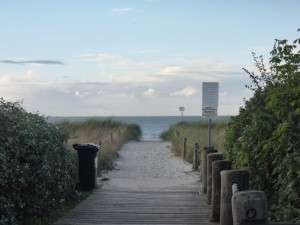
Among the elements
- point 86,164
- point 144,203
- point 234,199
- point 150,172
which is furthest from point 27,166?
point 150,172

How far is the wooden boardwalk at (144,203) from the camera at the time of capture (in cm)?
902

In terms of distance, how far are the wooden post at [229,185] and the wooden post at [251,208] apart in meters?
2.07

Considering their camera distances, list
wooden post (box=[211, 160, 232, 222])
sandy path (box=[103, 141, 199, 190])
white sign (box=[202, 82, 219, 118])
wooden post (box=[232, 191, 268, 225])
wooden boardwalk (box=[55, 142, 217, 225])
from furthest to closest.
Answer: white sign (box=[202, 82, 219, 118]) → sandy path (box=[103, 141, 199, 190]) → wooden boardwalk (box=[55, 142, 217, 225]) → wooden post (box=[211, 160, 232, 222]) → wooden post (box=[232, 191, 268, 225])

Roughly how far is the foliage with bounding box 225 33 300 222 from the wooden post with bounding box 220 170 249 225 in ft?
1.81

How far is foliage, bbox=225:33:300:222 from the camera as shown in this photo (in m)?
6.93

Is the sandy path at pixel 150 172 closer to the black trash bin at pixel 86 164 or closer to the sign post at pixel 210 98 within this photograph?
the black trash bin at pixel 86 164

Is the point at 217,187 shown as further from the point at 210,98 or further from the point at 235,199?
the point at 210,98

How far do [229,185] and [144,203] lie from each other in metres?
3.96

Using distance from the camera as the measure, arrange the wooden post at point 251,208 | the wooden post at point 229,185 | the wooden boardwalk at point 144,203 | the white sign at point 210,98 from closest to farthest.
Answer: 1. the wooden post at point 251,208
2. the wooden post at point 229,185
3. the wooden boardwalk at point 144,203
4. the white sign at point 210,98

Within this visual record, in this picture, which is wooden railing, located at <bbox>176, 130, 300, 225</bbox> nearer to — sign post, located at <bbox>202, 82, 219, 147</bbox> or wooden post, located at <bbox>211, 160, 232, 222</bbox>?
wooden post, located at <bbox>211, 160, 232, 222</bbox>

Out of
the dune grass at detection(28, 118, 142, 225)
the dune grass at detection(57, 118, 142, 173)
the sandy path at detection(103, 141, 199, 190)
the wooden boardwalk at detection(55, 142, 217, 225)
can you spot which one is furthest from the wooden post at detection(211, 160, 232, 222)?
the dune grass at detection(57, 118, 142, 173)

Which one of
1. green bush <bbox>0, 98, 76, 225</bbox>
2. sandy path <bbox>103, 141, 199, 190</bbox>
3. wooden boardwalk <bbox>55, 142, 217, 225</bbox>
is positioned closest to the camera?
green bush <bbox>0, 98, 76, 225</bbox>

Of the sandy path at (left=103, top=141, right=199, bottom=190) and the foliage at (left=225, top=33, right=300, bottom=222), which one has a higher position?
the foliage at (left=225, top=33, right=300, bottom=222)

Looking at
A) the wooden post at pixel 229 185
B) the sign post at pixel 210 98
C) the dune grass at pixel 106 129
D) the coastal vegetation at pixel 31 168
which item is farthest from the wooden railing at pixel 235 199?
the dune grass at pixel 106 129
